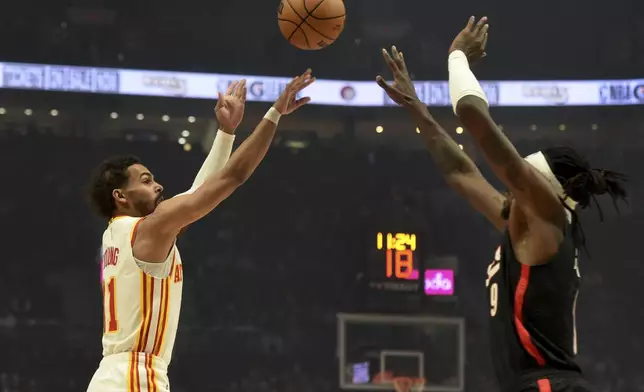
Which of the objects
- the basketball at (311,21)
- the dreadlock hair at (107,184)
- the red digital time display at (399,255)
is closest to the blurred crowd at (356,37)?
the red digital time display at (399,255)

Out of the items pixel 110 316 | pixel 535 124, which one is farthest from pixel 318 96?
pixel 110 316

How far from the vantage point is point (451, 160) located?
2934 mm

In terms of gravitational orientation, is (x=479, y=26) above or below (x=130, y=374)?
above

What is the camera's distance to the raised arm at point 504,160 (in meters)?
2.17

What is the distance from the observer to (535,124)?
9.12m

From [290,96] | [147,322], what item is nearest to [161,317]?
[147,322]

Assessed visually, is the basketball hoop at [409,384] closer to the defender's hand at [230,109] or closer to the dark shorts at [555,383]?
the defender's hand at [230,109]

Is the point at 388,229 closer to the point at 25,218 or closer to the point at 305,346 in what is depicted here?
the point at 305,346

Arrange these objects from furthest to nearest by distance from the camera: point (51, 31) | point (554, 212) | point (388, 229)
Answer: point (51, 31) → point (388, 229) → point (554, 212)

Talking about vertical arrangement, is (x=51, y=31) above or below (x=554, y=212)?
above

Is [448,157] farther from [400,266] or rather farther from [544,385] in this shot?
[400,266]

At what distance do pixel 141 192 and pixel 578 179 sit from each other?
1639 millimetres

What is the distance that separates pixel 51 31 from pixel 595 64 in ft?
20.4

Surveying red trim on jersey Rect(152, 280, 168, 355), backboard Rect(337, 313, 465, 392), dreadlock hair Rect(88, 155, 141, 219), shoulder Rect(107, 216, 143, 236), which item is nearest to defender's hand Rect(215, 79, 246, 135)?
dreadlock hair Rect(88, 155, 141, 219)
